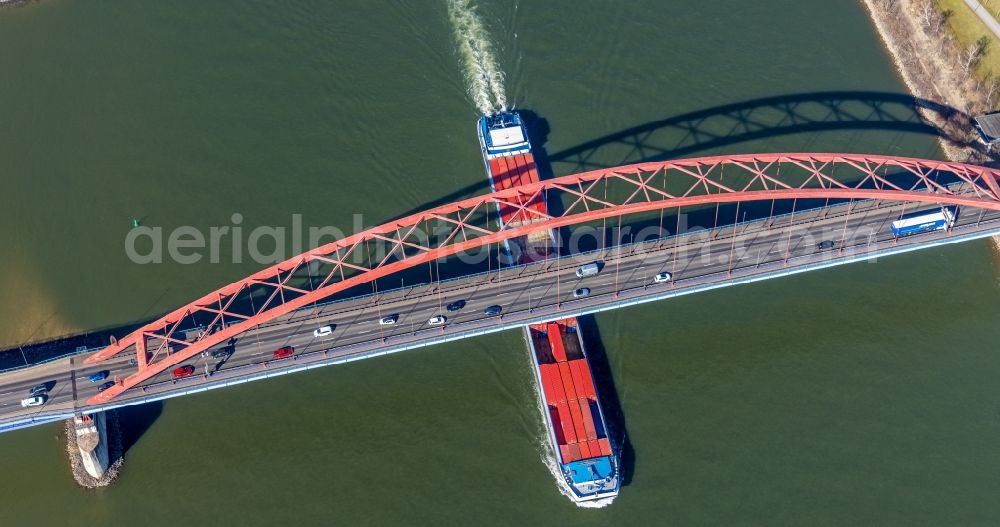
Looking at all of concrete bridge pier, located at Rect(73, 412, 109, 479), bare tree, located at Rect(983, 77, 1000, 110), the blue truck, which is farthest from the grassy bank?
concrete bridge pier, located at Rect(73, 412, 109, 479)

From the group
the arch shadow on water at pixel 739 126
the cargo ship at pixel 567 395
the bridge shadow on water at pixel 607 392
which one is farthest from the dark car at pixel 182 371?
the bridge shadow on water at pixel 607 392

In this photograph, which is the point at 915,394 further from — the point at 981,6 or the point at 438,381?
the point at 981,6

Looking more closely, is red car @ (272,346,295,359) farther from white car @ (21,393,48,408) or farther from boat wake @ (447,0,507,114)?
boat wake @ (447,0,507,114)

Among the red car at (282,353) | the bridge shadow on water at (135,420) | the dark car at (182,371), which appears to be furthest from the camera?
the bridge shadow on water at (135,420)

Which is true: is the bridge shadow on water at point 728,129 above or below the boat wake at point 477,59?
below

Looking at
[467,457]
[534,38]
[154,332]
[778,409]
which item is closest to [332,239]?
[154,332]

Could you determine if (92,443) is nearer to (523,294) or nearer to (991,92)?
(523,294)

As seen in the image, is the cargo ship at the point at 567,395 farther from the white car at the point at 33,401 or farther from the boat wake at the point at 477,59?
the white car at the point at 33,401
